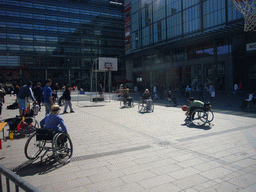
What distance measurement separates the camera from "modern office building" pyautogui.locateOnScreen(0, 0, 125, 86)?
53031mm

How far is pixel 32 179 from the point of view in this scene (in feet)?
13.3

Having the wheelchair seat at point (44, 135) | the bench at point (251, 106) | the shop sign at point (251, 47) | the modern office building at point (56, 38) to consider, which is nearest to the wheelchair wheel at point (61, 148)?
the wheelchair seat at point (44, 135)

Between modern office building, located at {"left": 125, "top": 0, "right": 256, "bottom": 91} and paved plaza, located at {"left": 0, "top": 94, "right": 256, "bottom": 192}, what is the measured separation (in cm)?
2114

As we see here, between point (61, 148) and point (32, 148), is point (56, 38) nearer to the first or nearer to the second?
point (32, 148)

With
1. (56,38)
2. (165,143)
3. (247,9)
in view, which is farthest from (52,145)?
(56,38)

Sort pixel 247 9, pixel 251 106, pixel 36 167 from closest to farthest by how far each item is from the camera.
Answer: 1. pixel 36 167
2. pixel 247 9
3. pixel 251 106

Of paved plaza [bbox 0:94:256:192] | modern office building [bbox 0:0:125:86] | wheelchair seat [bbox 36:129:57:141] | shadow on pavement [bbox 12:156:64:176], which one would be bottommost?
shadow on pavement [bbox 12:156:64:176]

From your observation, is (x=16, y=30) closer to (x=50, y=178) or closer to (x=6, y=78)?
(x=6, y=78)

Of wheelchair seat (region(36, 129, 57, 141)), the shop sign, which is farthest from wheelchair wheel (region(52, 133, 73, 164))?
the shop sign

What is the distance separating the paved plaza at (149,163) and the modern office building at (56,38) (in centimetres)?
5416

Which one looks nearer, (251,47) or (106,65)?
(106,65)

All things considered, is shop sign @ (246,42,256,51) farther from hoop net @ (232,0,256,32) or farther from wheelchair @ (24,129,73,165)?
wheelchair @ (24,129,73,165)

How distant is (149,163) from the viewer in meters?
4.76

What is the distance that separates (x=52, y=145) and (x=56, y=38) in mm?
59011
